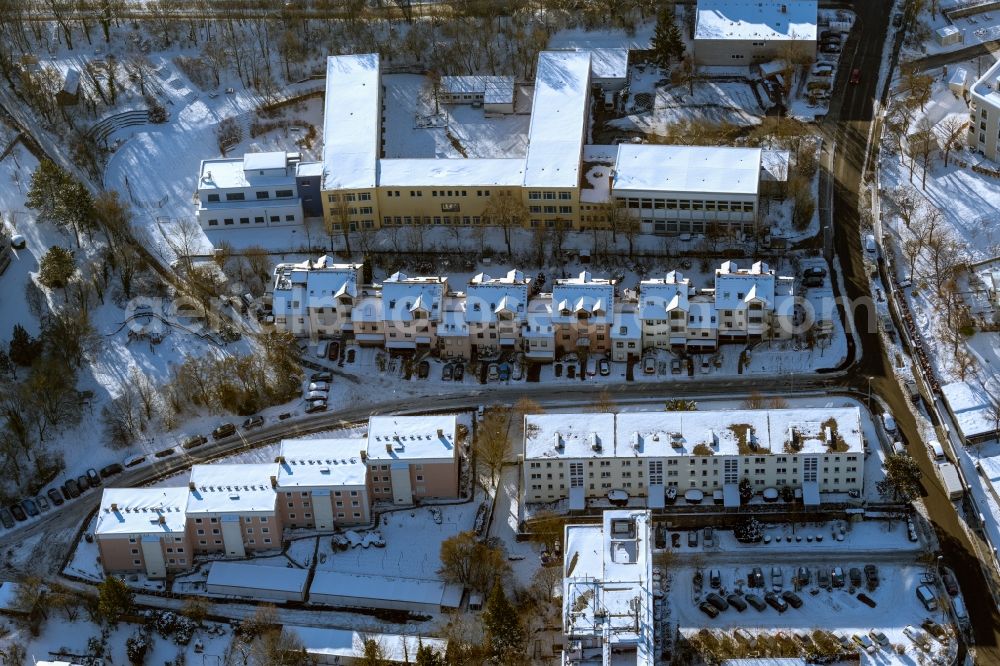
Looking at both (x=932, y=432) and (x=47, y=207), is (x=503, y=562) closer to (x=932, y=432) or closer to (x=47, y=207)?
(x=932, y=432)

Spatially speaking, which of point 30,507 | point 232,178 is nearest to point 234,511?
point 30,507

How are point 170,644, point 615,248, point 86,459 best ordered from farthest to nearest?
1. point 615,248
2. point 86,459
3. point 170,644

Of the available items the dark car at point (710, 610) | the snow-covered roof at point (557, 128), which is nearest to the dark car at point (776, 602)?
the dark car at point (710, 610)

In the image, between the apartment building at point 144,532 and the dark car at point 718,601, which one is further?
the apartment building at point 144,532

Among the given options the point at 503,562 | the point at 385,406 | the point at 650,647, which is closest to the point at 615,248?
the point at 385,406

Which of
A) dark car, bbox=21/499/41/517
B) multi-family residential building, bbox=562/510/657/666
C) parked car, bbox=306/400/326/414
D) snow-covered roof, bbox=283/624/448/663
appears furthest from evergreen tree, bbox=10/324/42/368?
multi-family residential building, bbox=562/510/657/666

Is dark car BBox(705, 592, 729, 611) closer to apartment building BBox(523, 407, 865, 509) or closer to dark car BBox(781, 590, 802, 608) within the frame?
dark car BBox(781, 590, 802, 608)

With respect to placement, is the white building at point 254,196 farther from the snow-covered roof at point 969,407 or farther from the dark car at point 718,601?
the snow-covered roof at point 969,407
